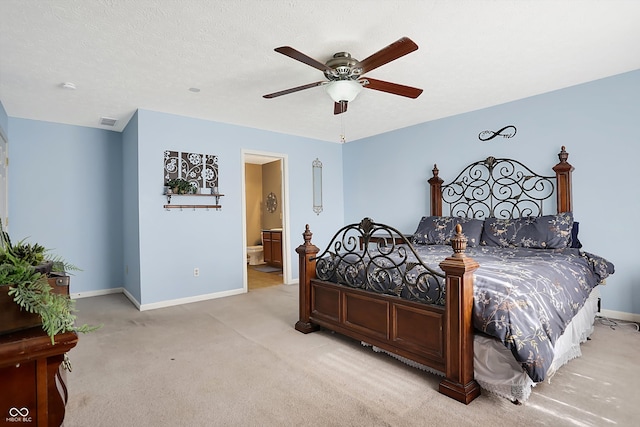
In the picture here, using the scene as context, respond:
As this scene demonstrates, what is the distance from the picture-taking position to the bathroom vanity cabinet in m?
7.30

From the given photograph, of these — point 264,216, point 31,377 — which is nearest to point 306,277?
point 31,377

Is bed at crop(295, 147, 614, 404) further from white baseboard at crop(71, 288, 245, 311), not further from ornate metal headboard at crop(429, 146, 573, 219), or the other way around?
white baseboard at crop(71, 288, 245, 311)

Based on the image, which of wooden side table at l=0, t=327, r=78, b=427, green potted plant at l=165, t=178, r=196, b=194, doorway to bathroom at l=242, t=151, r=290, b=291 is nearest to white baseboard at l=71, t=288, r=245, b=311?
green potted plant at l=165, t=178, r=196, b=194

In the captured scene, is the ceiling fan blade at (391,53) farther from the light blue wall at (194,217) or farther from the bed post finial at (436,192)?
the light blue wall at (194,217)

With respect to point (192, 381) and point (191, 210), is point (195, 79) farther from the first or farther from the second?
point (192, 381)

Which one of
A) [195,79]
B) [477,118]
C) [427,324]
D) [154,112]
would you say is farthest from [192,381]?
[477,118]

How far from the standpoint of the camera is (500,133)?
4.36 m

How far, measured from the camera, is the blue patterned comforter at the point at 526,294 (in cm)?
196

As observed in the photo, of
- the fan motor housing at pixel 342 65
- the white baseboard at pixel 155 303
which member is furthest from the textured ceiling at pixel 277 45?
the white baseboard at pixel 155 303

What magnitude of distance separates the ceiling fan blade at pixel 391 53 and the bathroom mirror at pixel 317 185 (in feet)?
11.5

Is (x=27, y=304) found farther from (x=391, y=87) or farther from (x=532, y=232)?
(x=532, y=232)

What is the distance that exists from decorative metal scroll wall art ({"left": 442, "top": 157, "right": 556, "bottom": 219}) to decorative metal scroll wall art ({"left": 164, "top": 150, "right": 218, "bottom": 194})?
128 inches

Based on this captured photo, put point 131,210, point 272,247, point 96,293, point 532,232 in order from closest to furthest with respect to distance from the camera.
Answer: point 532,232, point 131,210, point 96,293, point 272,247

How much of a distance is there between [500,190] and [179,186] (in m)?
4.04
